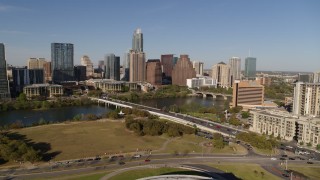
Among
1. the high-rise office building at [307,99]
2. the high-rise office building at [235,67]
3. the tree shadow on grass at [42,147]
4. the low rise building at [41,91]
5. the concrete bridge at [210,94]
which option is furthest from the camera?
the high-rise office building at [235,67]

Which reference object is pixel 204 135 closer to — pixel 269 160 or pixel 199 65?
pixel 269 160

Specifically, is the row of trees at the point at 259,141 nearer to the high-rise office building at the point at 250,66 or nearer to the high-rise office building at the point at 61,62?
the high-rise office building at the point at 61,62

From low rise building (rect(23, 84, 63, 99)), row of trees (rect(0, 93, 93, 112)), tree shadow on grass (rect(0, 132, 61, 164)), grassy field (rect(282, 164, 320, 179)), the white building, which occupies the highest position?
the white building

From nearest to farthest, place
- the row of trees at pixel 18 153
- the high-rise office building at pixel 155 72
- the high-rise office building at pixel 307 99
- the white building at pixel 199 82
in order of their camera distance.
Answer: the row of trees at pixel 18 153 → the high-rise office building at pixel 307 99 → the high-rise office building at pixel 155 72 → the white building at pixel 199 82

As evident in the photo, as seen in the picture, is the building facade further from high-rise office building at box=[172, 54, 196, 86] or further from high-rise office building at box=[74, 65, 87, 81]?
high-rise office building at box=[74, 65, 87, 81]

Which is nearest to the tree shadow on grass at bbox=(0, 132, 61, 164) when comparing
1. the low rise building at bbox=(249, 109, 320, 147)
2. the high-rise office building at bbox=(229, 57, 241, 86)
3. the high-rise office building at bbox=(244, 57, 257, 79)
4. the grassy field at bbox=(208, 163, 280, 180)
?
the grassy field at bbox=(208, 163, 280, 180)

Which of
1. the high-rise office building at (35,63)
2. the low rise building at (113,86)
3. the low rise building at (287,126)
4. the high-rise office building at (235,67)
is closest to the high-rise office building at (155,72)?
the low rise building at (113,86)
